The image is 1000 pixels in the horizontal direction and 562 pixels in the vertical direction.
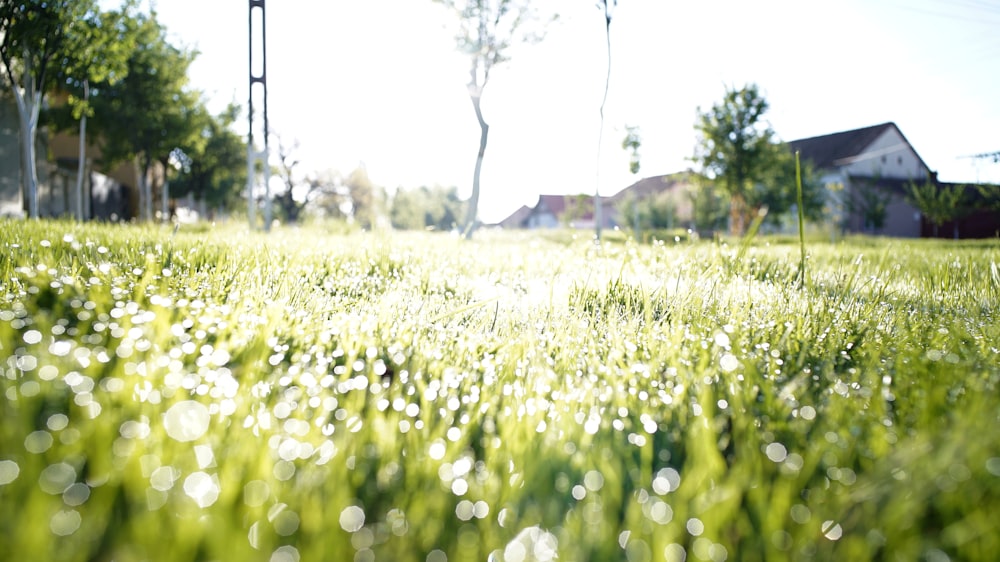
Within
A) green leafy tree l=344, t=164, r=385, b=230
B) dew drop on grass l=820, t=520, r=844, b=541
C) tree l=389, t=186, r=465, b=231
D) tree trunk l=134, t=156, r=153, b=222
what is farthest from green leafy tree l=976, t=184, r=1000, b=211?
tree l=389, t=186, r=465, b=231

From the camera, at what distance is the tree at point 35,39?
13.1 metres

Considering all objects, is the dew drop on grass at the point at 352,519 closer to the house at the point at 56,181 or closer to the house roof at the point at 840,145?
the house at the point at 56,181

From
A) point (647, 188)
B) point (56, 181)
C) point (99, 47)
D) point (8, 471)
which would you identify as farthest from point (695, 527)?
point (647, 188)

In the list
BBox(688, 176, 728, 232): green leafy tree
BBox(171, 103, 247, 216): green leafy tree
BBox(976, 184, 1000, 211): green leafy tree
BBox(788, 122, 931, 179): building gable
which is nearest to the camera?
BBox(976, 184, 1000, 211): green leafy tree

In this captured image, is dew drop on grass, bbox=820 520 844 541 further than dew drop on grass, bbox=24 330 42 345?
No

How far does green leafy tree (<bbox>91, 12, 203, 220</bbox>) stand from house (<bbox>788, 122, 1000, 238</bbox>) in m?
41.0

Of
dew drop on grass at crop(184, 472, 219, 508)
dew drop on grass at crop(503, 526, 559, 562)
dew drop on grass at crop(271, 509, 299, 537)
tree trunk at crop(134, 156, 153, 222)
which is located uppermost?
tree trunk at crop(134, 156, 153, 222)

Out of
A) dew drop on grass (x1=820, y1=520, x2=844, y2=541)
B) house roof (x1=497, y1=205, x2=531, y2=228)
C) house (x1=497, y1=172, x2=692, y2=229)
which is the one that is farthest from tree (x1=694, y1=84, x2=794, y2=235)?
house roof (x1=497, y1=205, x2=531, y2=228)

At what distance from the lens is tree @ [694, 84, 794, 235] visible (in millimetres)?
27203

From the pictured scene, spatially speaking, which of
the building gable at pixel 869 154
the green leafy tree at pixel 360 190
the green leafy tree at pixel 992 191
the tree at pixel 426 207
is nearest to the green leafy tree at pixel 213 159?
the green leafy tree at pixel 360 190

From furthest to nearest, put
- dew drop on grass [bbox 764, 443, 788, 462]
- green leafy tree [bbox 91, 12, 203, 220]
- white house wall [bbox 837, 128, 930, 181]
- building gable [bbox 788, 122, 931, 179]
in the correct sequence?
building gable [bbox 788, 122, 931, 179]
white house wall [bbox 837, 128, 930, 181]
green leafy tree [bbox 91, 12, 203, 220]
dew drop on grass [bbox 764, 443, 788, 462]

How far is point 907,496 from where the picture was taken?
1.08 metres

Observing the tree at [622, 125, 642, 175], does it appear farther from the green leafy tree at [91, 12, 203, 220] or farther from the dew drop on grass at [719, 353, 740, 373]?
the dew drop on grass at [719, 353, 740, 373]

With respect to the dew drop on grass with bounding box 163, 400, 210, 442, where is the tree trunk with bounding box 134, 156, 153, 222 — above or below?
above
